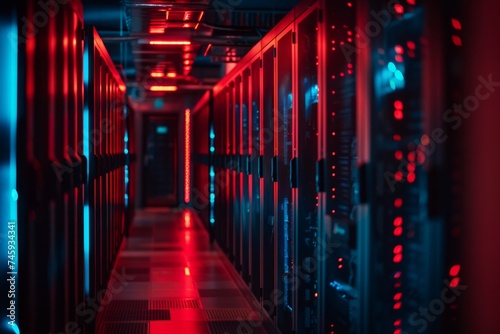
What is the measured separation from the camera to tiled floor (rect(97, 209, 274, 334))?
566 centimetres

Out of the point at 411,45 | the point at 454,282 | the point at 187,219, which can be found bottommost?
the point at 187,219

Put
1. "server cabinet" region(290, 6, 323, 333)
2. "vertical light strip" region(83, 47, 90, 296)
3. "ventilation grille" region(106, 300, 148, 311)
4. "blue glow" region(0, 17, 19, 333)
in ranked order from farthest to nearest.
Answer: "ventilation grille" region(106, 300, 148, 311) < "vertical light strip" region(83, 47, 90, 296) < "server cabinet" region(290, 6, 323, 333) < "blue glow" region(0, 17, 19, 333)

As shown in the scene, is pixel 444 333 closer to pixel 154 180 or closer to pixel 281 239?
pixel 281 239

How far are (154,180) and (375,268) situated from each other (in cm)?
1579

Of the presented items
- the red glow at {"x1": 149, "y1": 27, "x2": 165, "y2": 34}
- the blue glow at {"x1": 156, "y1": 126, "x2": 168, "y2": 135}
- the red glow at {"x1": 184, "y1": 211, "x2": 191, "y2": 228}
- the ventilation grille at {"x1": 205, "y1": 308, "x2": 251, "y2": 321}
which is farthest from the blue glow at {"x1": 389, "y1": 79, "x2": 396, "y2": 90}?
the blue glow at {"x1": 156, "y1": 126, "x2": 168, "y2": 135}

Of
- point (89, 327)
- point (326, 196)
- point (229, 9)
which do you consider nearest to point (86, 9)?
point (229, 9)

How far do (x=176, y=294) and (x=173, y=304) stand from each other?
50 cm

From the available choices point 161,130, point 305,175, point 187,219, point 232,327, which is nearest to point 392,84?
point 305,175

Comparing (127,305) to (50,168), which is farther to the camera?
(127,305)

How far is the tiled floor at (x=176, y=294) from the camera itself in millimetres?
5664

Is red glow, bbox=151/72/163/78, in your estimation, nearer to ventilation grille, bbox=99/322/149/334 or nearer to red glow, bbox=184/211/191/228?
red glow, bbox=184/211/191/228

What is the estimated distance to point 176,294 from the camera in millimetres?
7008

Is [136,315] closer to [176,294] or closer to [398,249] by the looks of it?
[176,294]

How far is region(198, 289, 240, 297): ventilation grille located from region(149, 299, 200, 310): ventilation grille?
0.33 m
